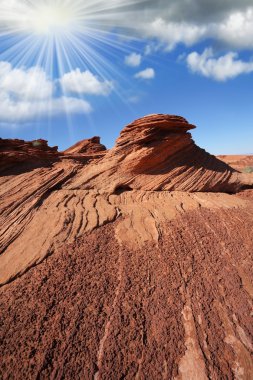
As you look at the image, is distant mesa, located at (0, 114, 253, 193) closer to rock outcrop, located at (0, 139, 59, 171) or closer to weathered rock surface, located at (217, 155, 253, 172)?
rock outcrop, located at (0, 139, 59, 171)

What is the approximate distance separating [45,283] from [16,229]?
2066 millimetres

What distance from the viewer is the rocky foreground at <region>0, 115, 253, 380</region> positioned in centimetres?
512

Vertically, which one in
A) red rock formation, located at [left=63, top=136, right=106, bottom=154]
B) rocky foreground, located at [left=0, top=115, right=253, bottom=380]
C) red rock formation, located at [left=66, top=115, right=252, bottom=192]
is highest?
red rock formation, located at [left=63, top=136, right=106, bottom=154]

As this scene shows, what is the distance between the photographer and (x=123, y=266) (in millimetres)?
7020

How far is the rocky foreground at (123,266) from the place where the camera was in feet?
16.8

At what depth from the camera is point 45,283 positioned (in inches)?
244

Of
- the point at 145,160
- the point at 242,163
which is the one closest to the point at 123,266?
the point at 145,160

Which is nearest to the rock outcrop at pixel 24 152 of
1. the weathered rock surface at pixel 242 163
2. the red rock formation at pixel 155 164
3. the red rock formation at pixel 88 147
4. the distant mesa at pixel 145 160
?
the distant mesa at pixel 145 160

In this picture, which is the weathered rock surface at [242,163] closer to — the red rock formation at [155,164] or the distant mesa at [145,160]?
the distant mesa at [145,160]

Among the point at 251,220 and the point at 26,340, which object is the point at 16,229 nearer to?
the point at 26,340

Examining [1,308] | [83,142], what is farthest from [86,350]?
[83,142]

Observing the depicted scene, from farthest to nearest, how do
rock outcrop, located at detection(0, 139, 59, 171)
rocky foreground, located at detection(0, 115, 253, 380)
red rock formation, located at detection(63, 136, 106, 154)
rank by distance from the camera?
red rock formation, located at detection(63, 136, 106, 154), rock outcrop, located at detection(0, 139, 59, 171), rocky foreground, located at detection(0, 115, 253, 380)

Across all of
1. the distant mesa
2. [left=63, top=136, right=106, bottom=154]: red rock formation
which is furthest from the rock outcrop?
[left=63, top=136, right=106, bottom=154]: red rock formation

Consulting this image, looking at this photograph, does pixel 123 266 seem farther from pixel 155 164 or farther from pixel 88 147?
pixel 88 147
